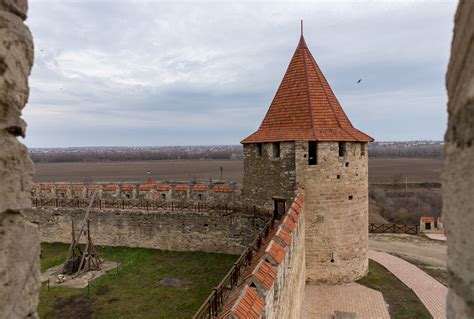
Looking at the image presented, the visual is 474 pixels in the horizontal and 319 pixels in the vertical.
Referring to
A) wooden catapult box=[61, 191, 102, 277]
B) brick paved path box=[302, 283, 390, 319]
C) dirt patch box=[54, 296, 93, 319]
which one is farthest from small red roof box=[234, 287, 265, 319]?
wooden catapult box=[61, 191, 102, 277]

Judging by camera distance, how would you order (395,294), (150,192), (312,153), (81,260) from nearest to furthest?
(395,294) < (312,153) < (81,260) < (150,192)

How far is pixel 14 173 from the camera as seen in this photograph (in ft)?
5.49

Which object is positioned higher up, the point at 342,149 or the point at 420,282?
the point at 342,149

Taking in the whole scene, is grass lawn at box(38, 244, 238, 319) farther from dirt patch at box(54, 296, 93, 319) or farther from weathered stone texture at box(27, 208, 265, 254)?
weathered stone texture at box(27, 208, 265, 254)

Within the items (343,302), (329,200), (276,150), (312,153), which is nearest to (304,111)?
(312,153)

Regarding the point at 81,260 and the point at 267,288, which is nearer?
the point at 267,288

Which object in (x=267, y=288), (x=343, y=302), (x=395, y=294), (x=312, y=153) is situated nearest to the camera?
(x=267, y=288)

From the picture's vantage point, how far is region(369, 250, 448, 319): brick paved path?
1051cm

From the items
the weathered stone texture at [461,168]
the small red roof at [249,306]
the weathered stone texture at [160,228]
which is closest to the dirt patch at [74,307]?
the weathered stone texture at [160,228]

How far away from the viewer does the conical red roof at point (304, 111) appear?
1180 cm

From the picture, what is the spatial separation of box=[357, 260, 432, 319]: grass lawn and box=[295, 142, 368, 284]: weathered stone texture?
898 millimetres

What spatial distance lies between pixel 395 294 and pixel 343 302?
2174 millimetres

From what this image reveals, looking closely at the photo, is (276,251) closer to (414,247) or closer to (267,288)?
(267,288)

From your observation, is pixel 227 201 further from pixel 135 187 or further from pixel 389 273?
pixel 389 273
